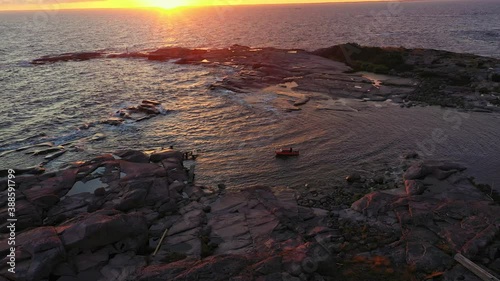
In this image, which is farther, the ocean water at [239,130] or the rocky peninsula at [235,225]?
the ocean water at [239,130]

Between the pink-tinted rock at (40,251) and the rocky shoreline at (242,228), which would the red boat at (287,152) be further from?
the pink-tinted rock at (40,251)

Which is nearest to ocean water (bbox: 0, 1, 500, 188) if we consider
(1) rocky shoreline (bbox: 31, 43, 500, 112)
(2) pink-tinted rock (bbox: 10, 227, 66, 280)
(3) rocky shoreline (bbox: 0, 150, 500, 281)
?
(3) rocky shoreline (bbox: 0, 150, 500, 281)

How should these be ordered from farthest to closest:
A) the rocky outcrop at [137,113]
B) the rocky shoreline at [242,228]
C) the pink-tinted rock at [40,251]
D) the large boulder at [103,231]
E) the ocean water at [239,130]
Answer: the rocky outcrop at [137,113]
the ocean water at [239,130]
the large boulder at [103,231]
the rocky shoreline at [242,228]
the pink-tinted rock at [40,251]

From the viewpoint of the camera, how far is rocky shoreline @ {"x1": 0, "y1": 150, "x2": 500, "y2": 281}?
1628cm

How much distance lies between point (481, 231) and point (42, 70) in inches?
3082

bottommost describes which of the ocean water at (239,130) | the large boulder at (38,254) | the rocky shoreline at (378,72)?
the ocean water at (239,130)

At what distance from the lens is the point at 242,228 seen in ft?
66.4

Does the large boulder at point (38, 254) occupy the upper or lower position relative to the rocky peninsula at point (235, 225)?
upper

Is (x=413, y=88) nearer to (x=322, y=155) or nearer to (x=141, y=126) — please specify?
(x=322, y=155)

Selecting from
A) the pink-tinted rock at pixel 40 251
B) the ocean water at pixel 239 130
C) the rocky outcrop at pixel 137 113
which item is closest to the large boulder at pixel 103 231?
the pink-tinted rock at pixel 40 251

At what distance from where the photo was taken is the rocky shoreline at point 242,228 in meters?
16.3

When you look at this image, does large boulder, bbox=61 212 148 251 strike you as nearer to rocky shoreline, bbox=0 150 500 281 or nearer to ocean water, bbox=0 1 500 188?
rocky shoreline, bbox=0 150 500 281

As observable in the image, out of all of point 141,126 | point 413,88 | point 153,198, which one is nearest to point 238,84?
point 141,126

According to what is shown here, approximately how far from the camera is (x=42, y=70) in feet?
232
